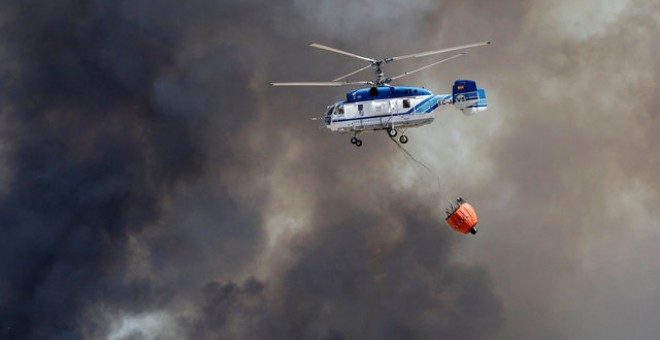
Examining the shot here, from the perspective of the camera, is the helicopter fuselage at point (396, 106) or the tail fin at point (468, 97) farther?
the helicopter fuselage at point (396, 106)

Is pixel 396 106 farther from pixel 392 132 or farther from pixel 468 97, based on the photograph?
pixel 468 97

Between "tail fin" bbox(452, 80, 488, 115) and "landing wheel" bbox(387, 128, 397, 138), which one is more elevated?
"tail fin" bbox(452, 80, 488, 115)

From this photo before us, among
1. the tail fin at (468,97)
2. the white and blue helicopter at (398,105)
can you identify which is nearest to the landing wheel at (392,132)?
the white and blue helicopter at (398,105)

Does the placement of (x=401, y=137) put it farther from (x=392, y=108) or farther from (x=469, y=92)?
(x=469, y=92)

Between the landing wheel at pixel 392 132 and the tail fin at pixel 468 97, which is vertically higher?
the tail fin at pixel 468 97

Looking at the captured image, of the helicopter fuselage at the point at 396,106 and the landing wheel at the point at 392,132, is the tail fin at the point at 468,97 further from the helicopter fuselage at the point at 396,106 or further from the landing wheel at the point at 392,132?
the landing wheel at the point at 392,132

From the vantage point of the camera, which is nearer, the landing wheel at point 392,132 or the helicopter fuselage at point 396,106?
the landing wheel at point 392,132

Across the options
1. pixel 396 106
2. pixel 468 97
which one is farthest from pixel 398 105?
pixel 468 97

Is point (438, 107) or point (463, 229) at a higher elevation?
point (438, 107)

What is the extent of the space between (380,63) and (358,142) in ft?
25.9

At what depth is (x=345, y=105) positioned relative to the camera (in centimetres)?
7519

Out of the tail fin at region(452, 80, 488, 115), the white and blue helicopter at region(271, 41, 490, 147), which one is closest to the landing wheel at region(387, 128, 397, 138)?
the white and blue helicopter at region(271, 41, 490, 147)

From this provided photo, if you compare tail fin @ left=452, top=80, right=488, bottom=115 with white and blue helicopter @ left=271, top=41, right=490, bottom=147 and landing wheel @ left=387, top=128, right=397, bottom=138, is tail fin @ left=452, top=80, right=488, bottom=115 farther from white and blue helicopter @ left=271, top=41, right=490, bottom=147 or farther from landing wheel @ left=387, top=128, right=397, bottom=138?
landing wheel @ left=387, top=128, right=397, bottom=138

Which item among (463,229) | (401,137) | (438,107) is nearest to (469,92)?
(438,107)
